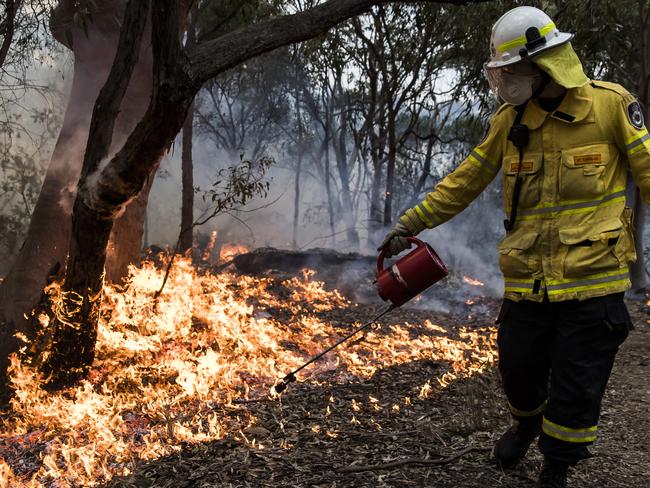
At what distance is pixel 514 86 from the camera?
263cm

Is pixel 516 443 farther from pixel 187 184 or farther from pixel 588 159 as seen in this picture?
pixel 187 184

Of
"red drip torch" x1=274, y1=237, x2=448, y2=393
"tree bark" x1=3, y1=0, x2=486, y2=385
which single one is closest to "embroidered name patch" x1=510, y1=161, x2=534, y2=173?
"red drip torch" x1=274, y1=237, x2=448, y2=393

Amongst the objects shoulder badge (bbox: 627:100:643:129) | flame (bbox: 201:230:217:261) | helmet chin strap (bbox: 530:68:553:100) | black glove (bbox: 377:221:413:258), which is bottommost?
black glove (bbox: 377:221:413:258)

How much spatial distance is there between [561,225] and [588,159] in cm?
31

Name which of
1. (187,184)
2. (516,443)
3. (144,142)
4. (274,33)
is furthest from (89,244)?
(187,184)

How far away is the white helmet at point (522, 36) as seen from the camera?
100 inches

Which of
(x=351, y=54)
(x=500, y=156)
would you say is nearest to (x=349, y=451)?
(x=500, y=156)

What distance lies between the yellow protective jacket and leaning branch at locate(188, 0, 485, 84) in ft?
6.55

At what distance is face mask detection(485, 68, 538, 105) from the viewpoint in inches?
103

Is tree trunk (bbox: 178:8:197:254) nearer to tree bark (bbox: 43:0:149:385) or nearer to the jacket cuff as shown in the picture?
tree bark (bbox: 43:0:149:385)

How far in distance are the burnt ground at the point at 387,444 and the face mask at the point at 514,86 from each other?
1.82m

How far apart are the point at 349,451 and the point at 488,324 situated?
17.9 ft

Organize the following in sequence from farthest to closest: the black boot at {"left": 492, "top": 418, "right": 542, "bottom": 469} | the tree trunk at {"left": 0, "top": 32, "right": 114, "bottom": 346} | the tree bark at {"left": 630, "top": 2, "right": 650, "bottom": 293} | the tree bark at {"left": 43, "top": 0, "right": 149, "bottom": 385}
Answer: the tree bark at {"left": 630, "top": 2, "right": 650, "bottom": 293}, the tree trunk at {"left": 0, "top": 32, "right": 114, "bottom": 346}, the tree bark at {"left": 43, "top": 0, "right": 149, "bottom": 385}, the black boot at {"left": 492, "top": 418, "right": 542, "bottom": 469}

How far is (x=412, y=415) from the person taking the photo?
3.91 meters
